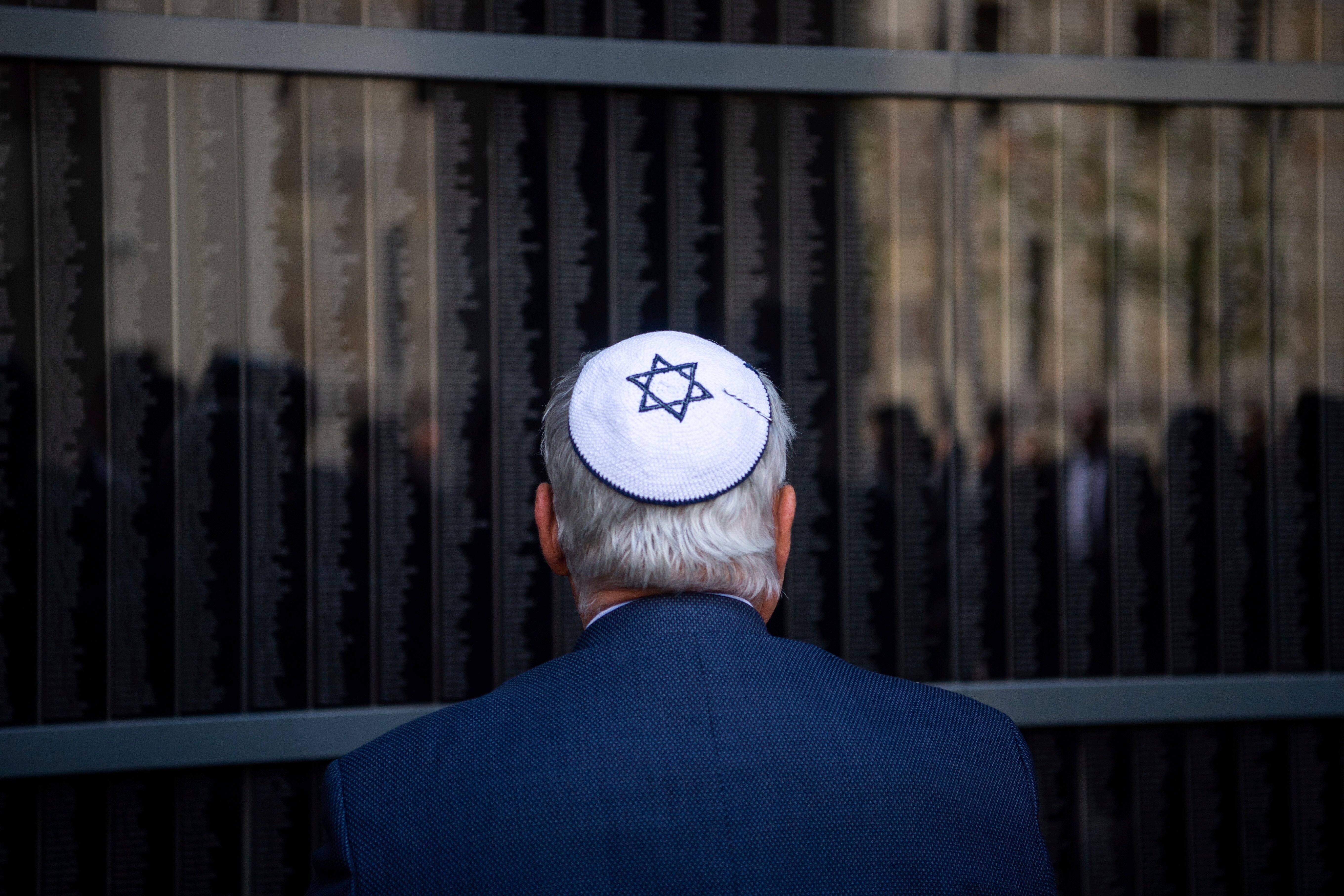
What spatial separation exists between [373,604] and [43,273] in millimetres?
824

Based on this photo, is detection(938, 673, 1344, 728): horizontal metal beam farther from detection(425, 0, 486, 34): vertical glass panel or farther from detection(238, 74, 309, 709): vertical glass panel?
detection(425, 0, 486, 34): vertical glass panel

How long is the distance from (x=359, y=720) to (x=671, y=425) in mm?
1172

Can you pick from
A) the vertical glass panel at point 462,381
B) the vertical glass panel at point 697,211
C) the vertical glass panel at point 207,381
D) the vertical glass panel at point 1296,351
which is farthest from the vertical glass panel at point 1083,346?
the vertical glass panel at point 207,381

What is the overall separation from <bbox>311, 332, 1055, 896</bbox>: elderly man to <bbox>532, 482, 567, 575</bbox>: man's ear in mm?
121

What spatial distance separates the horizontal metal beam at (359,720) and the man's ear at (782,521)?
84 cm

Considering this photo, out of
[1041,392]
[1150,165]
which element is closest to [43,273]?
[1041,392]

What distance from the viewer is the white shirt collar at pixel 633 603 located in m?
0.90

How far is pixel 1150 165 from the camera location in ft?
6.38

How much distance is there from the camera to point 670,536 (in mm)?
902

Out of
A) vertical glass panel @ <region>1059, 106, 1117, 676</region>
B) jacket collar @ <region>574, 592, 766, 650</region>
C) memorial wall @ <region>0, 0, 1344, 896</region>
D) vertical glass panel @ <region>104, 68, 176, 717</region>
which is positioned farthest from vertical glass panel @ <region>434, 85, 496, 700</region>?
vertical glass panel @ <region>1059, 106, 1117, 676</region>

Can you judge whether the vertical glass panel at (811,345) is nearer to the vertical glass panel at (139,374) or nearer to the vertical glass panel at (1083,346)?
the vertical glass panel at (1083,346)

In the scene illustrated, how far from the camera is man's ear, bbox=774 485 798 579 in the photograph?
1009 millimetres

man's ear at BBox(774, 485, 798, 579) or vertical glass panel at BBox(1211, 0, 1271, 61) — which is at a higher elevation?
vertical glass panel at BBox(1211, 0, 1271, 61)

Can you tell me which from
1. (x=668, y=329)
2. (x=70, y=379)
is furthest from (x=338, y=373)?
(x=668, y=329)
